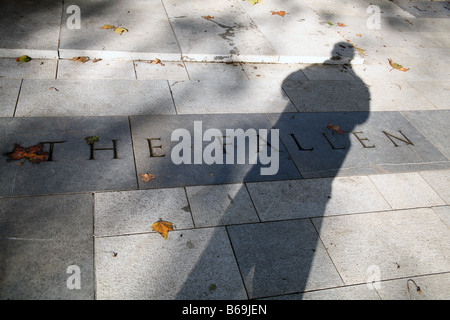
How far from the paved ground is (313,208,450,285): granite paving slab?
0.02 meters

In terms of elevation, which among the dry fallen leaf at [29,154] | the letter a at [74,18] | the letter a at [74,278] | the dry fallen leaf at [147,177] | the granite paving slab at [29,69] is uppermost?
the letter a at [74,18]

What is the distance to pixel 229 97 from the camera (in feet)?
18.7

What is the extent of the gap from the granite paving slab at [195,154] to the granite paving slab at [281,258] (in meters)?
0.78

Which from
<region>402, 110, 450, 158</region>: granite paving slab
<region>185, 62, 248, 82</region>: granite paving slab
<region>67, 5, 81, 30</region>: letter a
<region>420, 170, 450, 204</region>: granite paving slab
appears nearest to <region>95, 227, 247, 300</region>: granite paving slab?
<region>420, 170, 450, 204</region>: granite paving slab

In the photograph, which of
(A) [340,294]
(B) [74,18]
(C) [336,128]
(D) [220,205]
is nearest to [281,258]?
(A) [340,294]

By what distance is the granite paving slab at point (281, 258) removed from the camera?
339 cm

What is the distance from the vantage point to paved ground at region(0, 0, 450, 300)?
3406 millimetres

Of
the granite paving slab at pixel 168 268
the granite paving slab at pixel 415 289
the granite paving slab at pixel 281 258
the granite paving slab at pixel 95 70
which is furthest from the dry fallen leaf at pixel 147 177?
the granite paving slab at pixel 415 289

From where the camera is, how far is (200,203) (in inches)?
158

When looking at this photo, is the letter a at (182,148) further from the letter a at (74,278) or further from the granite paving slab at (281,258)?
the letter a at (74,278)

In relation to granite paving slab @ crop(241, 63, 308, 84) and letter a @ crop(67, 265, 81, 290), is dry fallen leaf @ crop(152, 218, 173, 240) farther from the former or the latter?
granite paving slab @ crop(241, 63, 308, 84)

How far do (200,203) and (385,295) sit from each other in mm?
2101

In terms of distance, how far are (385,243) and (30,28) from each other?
642 centimetres

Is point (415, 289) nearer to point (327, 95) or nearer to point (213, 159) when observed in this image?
point (213, 159)
